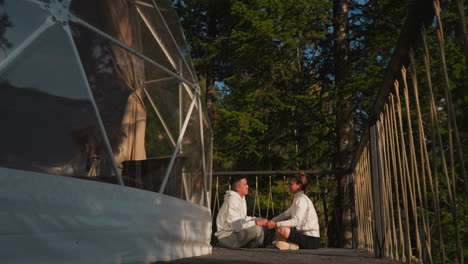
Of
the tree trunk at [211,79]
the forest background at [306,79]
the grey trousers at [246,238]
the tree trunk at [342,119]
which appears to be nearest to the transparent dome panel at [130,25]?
the grey trousers at [246,238]

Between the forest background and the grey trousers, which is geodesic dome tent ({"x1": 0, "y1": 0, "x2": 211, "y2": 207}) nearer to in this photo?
the grey trousers

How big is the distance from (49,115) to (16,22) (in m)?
0.59

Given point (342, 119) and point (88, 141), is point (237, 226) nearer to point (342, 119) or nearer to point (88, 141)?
point (88, 141)

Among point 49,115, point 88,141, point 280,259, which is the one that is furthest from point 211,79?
point 49,115

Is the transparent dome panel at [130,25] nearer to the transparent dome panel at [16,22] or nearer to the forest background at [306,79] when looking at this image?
the transparent dome panel at [16,22]

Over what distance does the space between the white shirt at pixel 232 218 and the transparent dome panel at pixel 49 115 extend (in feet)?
9.09

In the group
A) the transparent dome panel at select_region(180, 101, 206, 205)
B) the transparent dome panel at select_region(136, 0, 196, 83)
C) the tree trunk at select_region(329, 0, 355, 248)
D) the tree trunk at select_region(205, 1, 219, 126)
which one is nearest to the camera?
the transparent dome panel at select_region(136, 0, 196, 83)

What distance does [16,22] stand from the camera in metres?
2.82

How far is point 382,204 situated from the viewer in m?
3.94

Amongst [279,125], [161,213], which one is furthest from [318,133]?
[161,213]

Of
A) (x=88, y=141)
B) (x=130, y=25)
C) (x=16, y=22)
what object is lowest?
(x=88, y=141)

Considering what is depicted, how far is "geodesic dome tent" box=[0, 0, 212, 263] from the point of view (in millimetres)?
2520

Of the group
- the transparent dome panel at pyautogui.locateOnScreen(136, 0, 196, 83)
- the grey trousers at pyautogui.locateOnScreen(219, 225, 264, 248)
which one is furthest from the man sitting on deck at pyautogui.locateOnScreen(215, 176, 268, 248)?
the transparent dome panel at pyautogui.locateOnScreen(136, 0, 196, 83)

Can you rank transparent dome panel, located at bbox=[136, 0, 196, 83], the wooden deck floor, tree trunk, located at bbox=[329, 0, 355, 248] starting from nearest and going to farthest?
the wooden deck floor < transparent dome panel, located at bbox=[136, 0, 196, 83] < tree trunk, located at bbox=[329, 0, 355, 248]
